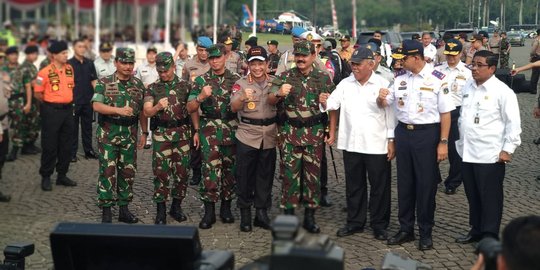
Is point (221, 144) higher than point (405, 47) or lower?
lower

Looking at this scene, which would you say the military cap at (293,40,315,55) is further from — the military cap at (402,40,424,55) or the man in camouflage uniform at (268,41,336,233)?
the military cap at (402,40,424,55)

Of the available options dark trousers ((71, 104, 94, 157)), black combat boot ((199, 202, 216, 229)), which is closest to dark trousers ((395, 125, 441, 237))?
black combat boot ((199, 202, 216, 229))

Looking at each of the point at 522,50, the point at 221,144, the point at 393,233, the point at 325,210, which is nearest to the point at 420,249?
the point at 393,233

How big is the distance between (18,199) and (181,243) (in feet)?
20.2

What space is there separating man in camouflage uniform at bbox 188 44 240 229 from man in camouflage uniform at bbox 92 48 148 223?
633 millimetres

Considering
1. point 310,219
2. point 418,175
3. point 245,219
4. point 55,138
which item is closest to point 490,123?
point 418,175

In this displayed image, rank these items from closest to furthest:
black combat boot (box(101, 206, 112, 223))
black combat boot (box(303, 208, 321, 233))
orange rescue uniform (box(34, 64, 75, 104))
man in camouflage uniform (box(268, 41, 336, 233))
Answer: man in camouflage uniform (box(268, 41, 336, 233))
black combat boot (box(303, 208, 321, 233))
black combat boot (box(101, 206, 112, 223))
orange rescue uniform (box(34, 64, 75, 104))

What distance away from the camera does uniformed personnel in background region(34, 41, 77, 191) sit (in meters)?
8.48

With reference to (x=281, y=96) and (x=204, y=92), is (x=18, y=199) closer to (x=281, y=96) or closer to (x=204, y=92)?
(x=204, y=92)

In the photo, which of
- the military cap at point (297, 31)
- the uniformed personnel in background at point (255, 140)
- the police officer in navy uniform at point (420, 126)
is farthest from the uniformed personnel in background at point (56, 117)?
the police officer in navy uniform at point (420, 126)

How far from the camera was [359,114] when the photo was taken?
20.7ft

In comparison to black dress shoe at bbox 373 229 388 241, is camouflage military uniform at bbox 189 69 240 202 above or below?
above

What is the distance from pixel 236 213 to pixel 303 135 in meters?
1.47

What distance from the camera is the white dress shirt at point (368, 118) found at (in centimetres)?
627
